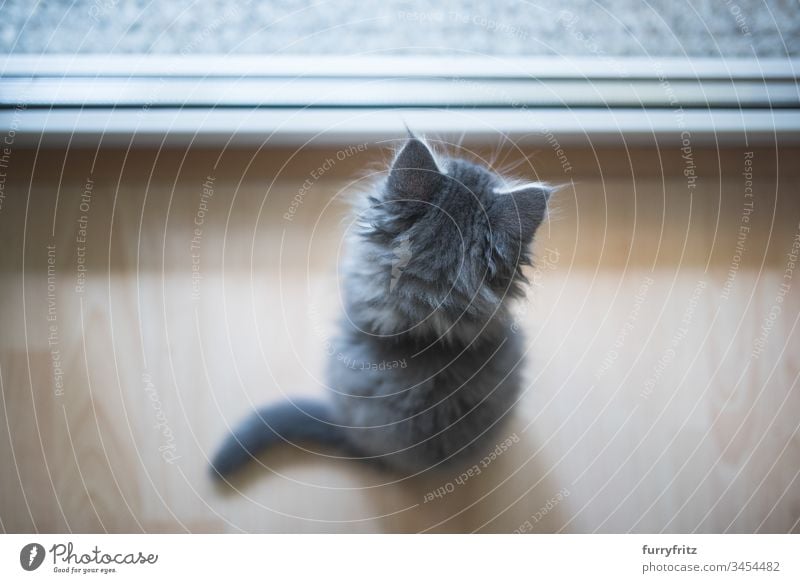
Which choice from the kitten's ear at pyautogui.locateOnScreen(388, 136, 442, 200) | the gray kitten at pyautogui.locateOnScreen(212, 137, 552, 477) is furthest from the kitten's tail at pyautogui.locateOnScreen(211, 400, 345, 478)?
the kitten's ear at pyautogui.locateOnScreen(388, 136, 442, 200)

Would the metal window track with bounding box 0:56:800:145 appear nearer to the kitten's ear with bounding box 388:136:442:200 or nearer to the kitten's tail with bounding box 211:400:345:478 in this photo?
the kitten's ear with bounding box 388:136:442:200

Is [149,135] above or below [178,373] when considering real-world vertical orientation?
above

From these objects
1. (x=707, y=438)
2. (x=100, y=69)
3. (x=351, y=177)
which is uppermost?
(x=100, y=69)

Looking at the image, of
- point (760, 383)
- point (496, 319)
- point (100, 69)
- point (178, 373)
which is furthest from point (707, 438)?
point (100, 69)

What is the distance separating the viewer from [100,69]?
1.71 ft

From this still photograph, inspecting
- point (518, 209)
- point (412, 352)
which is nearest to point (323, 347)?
point (412, 352)

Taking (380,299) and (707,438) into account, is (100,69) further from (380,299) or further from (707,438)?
(707,438)

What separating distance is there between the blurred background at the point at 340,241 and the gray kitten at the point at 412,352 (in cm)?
2

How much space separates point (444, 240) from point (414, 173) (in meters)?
0.05

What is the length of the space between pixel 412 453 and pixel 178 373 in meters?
0.19

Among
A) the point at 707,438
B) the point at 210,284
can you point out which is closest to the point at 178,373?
the point at 210,284

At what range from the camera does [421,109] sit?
556mm

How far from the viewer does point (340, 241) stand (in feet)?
1.77

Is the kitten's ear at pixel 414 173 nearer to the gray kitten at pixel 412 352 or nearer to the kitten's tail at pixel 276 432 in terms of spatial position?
the gray kitten at pixel 412 352
